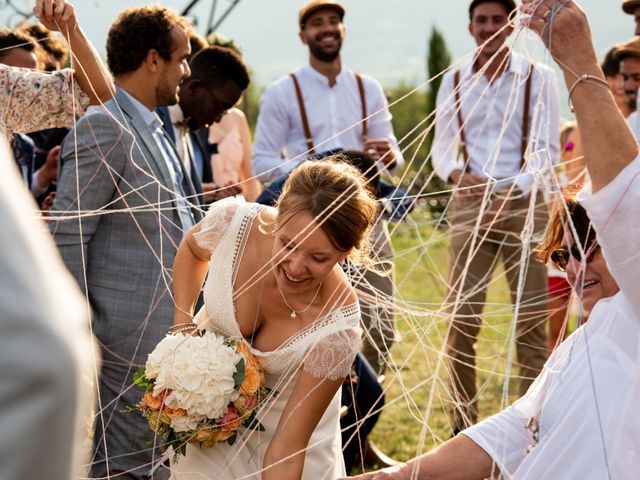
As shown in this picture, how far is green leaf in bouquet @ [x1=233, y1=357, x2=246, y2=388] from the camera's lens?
3.08 m

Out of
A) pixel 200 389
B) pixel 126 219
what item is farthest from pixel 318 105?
pixel 200 389

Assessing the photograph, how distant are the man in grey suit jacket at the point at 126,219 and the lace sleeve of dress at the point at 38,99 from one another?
116 mm

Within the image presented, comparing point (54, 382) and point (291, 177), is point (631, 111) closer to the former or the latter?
point (291, 177)

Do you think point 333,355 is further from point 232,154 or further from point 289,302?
point 232,154

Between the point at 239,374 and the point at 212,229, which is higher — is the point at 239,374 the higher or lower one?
the lower one

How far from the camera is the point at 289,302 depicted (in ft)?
10.9

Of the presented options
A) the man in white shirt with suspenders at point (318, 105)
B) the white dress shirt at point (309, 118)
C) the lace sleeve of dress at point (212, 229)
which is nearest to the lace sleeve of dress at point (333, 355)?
the lace sleeve of dress at point (212, 229)

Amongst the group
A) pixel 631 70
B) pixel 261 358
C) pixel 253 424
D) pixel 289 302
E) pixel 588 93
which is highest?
pixel 588 93

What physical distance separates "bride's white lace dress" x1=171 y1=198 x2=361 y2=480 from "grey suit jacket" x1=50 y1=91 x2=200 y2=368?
0.56m

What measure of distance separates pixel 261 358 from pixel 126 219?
113cm

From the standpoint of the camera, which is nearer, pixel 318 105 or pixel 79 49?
pixel 79 49

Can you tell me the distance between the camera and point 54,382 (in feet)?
2.68

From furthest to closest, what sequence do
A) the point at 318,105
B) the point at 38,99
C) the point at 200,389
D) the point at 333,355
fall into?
1. the point at 318,105
2. the point at 38,99
3. the point at 333,355
4. the point at 200,389

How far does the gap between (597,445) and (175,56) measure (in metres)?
2.57
